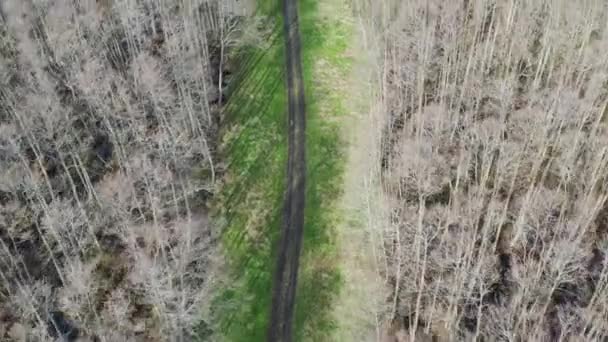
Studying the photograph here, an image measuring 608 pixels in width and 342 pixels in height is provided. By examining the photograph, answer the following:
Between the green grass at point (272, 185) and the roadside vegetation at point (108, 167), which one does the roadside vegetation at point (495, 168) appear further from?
the roadside vegetation at point (108, 167)

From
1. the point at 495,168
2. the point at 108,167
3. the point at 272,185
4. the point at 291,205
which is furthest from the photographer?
the point at 272,185

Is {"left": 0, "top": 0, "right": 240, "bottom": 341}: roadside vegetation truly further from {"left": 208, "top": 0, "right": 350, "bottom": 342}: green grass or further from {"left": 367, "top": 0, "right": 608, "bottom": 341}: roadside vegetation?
{"left": 367, "top": 0, "right": 608, "bottom": 341}: roadside vegetation

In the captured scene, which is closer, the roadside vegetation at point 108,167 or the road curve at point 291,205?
the roadside vegetation at point 108,167

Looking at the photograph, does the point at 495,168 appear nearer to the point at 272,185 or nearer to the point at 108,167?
the point at 272,185

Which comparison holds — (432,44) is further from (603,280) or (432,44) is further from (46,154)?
(46,154)

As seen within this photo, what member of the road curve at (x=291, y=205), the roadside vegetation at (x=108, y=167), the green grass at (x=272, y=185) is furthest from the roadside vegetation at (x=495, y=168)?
the roadside vegetation at (x=108, y=167)

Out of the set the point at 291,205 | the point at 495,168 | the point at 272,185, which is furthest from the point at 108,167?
the point at 495,168

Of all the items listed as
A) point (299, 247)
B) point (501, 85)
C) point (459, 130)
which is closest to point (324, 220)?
point (299, 247)
